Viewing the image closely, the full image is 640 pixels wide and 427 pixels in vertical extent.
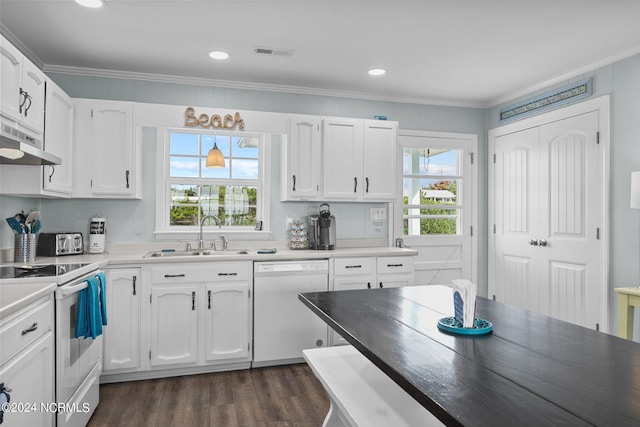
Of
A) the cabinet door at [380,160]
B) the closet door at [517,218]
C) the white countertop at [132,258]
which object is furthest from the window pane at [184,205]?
the closet door at [517,218]

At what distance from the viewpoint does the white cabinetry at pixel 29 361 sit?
1.59 meters

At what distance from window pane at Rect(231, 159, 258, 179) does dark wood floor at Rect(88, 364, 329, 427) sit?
5.84 feet

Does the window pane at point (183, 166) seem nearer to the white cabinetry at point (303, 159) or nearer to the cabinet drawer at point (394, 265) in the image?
the white cabinetry at point (303, 159)

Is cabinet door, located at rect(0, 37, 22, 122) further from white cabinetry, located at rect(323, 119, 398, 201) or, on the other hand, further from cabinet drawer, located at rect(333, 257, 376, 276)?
cabinet drawer, located at rect(333, 257, 376, 276)

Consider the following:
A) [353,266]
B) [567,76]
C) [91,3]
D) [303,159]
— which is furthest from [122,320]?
[567,76]

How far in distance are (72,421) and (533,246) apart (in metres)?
3.98

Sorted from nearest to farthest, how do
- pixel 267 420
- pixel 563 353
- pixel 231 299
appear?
pixel 563 353 → pixel 267 420 → pixel 231 299

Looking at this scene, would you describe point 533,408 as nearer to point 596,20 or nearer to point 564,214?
point 596,20

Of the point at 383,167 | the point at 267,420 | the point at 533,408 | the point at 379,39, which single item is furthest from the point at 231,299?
the point at 533,408

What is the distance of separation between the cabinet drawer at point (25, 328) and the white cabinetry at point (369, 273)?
2.13 metres

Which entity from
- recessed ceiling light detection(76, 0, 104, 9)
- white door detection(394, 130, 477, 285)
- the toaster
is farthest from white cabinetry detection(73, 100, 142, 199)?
white door detection(394, 130, 477, 285)

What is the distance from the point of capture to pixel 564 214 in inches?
149

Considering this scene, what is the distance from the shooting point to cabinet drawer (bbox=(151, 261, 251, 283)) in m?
3.21

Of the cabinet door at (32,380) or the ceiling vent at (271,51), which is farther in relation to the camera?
the ceiling vent at (271,51)
